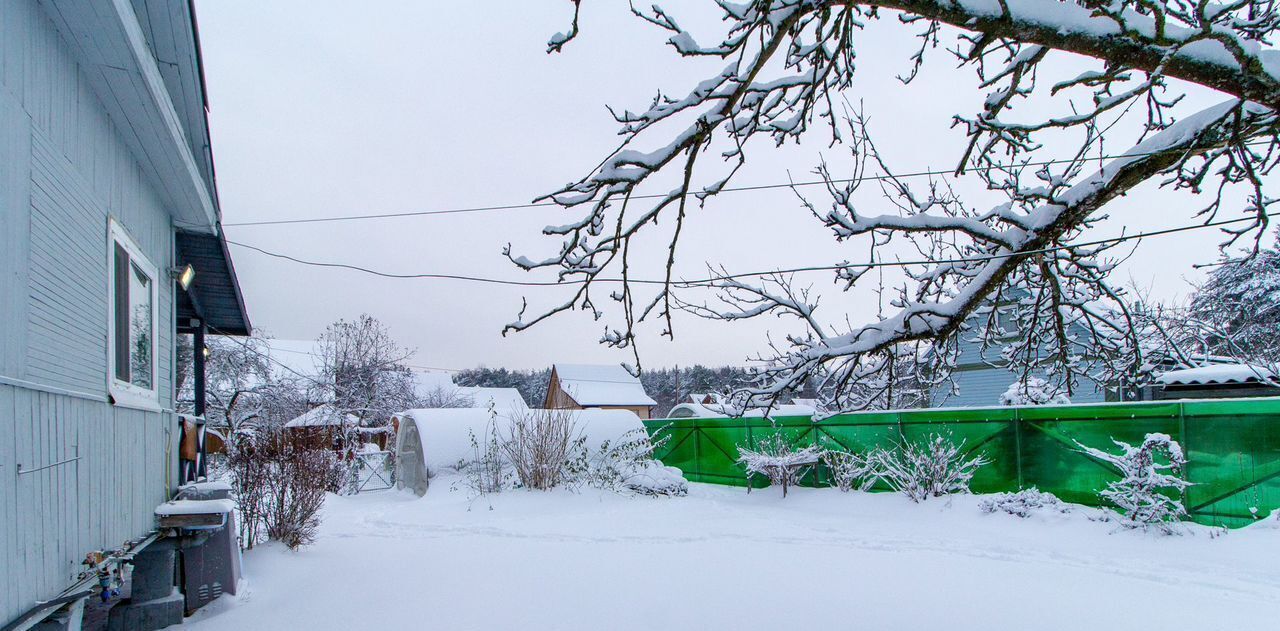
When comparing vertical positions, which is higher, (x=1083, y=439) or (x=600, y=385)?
(x=600, y=385)

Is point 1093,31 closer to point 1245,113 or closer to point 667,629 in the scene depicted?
point 1245,113

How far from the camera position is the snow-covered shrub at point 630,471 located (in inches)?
489

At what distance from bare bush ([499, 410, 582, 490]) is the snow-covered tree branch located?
7.02 meters

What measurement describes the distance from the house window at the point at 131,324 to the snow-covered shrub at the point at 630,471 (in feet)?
25.5

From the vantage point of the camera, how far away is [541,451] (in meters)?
12.1

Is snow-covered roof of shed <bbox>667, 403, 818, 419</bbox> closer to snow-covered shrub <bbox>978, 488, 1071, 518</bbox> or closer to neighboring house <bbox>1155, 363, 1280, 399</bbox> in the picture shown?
snow-covered shrub <bbox>978, 488, 1071, 518</bbox>

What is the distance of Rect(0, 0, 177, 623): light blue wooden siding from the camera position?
2.68 metres

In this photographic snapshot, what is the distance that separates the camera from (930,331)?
453 cm

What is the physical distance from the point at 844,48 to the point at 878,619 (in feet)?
12.4

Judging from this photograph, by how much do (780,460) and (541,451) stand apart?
4.00 meters

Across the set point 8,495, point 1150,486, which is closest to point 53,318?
point 8,495

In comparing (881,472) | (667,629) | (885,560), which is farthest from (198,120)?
(881,472)

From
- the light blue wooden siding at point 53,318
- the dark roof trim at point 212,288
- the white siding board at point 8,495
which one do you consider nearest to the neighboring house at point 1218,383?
the dark roof trim at point 212,288

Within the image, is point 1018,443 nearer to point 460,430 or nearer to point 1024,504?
point 1024,504
